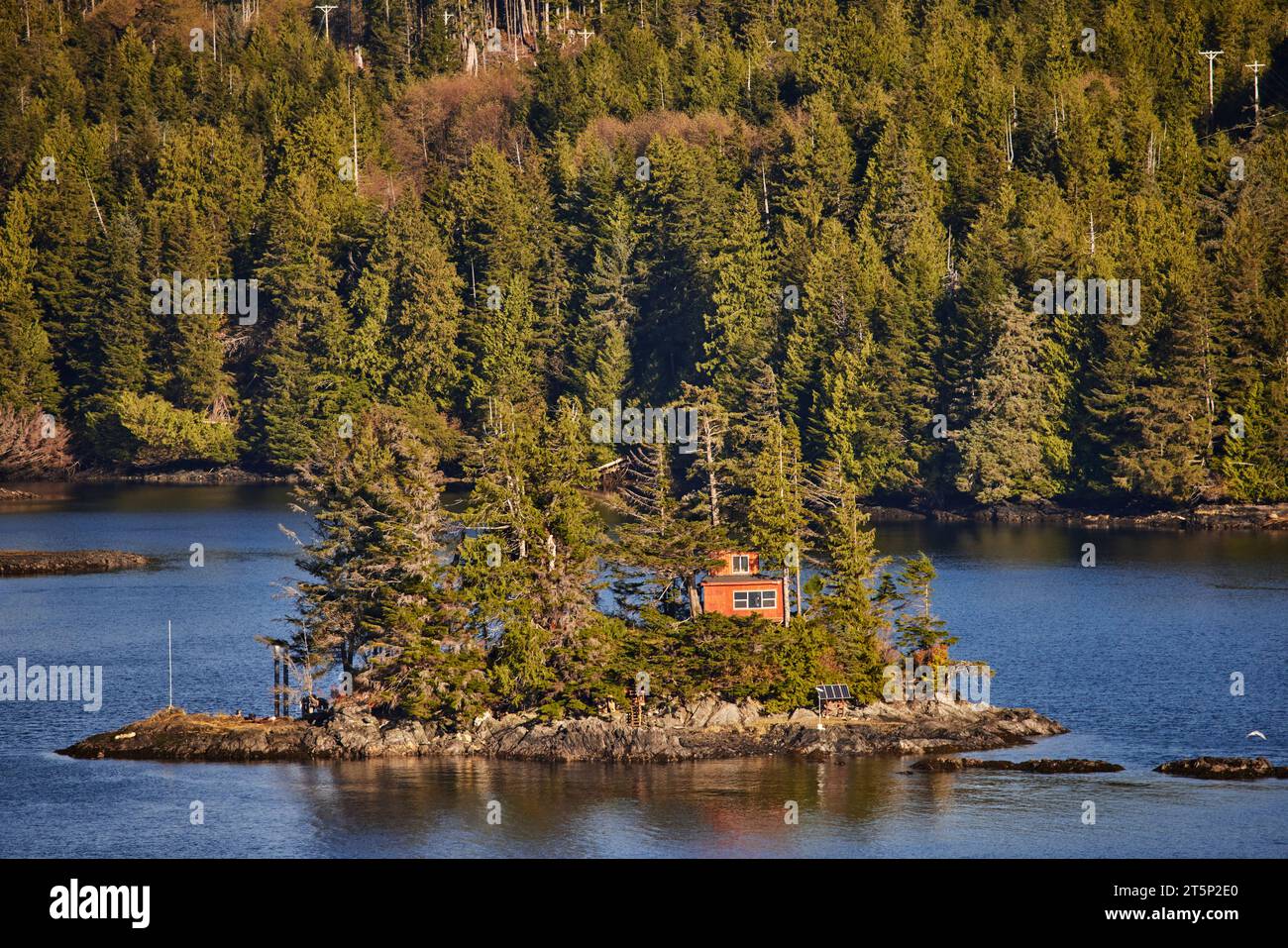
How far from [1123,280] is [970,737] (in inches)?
2923

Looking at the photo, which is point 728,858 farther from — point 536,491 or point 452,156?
point 452,156

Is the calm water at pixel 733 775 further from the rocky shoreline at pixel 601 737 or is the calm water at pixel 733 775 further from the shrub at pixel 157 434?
the shrub at pixel 157 434

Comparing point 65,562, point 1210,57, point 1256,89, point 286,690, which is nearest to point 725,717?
point 286,690

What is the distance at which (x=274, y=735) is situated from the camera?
74.5 meters

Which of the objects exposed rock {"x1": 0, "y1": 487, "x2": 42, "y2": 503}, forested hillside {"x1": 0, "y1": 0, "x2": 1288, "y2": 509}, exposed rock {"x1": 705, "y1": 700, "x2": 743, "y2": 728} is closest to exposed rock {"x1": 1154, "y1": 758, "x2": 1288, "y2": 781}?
exposed rock {"x1": 705, "y1": 700, "x2": 743, "y2": 728}

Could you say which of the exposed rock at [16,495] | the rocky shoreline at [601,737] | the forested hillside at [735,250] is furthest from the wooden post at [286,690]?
the exposed rock at [16,495]

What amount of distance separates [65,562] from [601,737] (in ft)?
182

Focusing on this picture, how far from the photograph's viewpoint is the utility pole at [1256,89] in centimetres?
16912

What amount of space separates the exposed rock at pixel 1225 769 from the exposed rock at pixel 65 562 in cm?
6722

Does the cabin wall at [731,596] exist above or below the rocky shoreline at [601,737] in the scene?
above

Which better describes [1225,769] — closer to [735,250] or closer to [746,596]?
[746,596]

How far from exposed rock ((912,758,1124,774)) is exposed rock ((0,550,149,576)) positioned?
61.3 metres

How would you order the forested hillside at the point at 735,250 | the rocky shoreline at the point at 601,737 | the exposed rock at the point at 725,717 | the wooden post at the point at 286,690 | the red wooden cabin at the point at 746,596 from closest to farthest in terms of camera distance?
the rocky shoreline at the point at 601,737
the exposed rock at the point at 725,717
the wooden post at the point at 286,690
the red wooden cabin at the point at 746,596
the forested hillside at the point at 735,250

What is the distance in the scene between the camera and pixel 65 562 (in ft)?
388
